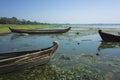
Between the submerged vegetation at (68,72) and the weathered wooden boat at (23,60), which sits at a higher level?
the weathered wooden boat at (23,60)

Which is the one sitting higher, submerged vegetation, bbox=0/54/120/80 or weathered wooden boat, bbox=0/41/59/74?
weathered wooden boat, bbox=0/41/59/74

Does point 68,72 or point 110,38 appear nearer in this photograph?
point 68,72

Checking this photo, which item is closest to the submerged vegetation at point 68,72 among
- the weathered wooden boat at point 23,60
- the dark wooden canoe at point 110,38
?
the weathered wooden boat at point 23,60

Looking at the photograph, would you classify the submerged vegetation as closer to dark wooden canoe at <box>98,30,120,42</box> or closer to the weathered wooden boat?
the weathered wooden boat

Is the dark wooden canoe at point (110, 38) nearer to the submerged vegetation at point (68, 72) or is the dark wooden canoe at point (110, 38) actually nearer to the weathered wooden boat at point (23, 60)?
the submerged vegetation at point (68, 72)

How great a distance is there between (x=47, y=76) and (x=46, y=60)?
205 centimetres

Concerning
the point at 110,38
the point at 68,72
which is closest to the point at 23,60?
the point at 68,72

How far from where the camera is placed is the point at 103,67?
397 inches

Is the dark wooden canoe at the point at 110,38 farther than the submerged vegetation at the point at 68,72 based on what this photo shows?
Yes

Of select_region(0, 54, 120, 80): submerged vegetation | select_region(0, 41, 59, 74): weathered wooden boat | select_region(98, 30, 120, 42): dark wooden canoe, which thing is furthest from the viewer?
select_region(98, 30, 120, 42): dark wooden canoe

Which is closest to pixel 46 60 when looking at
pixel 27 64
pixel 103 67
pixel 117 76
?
pixel 27 64

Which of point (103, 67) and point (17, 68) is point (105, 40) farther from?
point (17, 68)

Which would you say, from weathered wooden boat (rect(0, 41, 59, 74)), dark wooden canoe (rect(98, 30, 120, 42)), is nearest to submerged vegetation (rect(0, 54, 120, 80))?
weathered wooden boat (rect(0, 41, 59, 74))

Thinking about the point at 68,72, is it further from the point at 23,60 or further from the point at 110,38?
the point at 110,38
